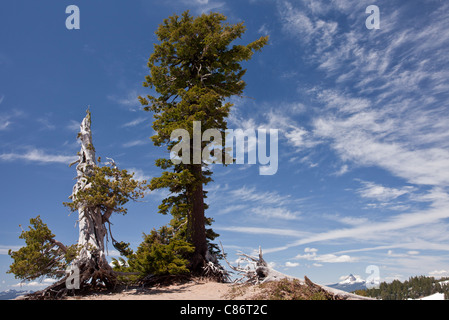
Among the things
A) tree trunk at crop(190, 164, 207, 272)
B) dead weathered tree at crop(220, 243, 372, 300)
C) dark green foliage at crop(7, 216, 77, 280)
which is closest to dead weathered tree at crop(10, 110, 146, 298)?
dark green foliage at crop(7, 216, 77, 280)

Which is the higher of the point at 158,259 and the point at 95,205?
the point at 95,205

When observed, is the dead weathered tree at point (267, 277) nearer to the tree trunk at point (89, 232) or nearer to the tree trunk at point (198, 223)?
the tree trunk at point (198, 223)

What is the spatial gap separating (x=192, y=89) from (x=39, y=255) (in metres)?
12.0

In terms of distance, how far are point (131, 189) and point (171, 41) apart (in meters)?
10.3

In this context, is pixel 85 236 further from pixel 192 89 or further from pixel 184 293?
pixel 192 89

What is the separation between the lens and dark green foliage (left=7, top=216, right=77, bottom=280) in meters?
13.3

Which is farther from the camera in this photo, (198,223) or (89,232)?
(198,223)

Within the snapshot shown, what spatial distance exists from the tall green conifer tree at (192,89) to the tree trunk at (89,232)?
4066 mm

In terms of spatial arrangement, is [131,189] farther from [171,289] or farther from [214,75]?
[214,75]

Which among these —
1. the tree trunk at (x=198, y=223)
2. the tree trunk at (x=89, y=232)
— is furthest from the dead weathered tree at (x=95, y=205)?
the tree trunk at (x=198, y=223)

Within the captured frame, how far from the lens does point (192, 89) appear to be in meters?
17.7

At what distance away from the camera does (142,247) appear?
16.9m

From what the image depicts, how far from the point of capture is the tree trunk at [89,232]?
51.3 ft

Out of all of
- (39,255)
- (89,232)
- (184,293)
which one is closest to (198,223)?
(184,293)
